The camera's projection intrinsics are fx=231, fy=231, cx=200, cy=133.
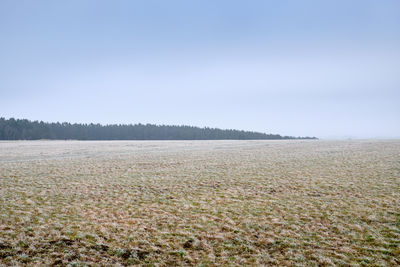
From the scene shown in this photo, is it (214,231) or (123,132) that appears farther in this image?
(123,132)

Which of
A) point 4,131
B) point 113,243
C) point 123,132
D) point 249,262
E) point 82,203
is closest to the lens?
point 249,262

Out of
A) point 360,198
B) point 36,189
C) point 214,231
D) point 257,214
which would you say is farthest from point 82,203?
point 360,198

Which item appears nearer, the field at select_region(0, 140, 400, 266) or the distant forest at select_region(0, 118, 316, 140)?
the field at select_region(0, 140, 400, 266)

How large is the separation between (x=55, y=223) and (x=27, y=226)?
1.02 metres

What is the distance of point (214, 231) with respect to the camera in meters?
9.58

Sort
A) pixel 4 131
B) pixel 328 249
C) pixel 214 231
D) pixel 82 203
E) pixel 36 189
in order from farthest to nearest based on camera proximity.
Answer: pixel 4 131 → pixel 36 189 → pixel 82 203 → pixel 214 231 → pixel 328 249

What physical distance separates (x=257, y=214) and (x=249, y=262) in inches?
174

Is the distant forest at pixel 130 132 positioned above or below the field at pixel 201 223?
above

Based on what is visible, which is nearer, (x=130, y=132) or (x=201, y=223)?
(x=201, y=223)

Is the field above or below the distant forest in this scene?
below

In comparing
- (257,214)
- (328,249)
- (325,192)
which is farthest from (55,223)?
(325,192)

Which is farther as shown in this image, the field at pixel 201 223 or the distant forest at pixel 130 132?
the distant forest at pixel 130 132

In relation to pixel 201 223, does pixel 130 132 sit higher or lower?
higher

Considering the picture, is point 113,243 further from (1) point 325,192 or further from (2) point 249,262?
(1) point 325,192
